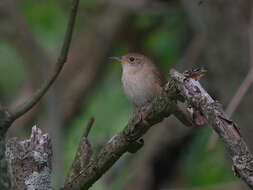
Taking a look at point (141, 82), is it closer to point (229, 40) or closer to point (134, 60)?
point (134, 60)

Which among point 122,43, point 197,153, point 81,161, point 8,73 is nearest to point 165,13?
point 122,43

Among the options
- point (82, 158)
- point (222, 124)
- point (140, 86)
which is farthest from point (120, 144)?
point (140, 86)

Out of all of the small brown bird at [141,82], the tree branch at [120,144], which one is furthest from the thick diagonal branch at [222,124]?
the small brown bird at [141,82]

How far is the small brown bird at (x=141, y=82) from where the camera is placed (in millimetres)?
5371

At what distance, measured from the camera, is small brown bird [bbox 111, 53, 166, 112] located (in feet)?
17.6

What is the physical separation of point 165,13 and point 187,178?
1793 millimetres

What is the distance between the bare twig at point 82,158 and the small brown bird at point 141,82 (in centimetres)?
208

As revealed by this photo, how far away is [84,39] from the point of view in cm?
809

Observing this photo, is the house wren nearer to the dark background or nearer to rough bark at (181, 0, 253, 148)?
rough bark at (181, 0, 253, 148)

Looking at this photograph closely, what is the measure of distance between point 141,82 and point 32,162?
2756 millimetres

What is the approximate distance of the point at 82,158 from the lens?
315cm

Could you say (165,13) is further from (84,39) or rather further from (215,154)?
(215,154)

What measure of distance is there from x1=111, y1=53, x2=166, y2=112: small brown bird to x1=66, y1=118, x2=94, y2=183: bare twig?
2.08 metres

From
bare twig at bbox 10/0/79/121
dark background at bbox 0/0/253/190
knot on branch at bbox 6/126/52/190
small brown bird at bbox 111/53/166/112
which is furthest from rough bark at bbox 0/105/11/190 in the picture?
dark background at bbox 0/0/253/190
